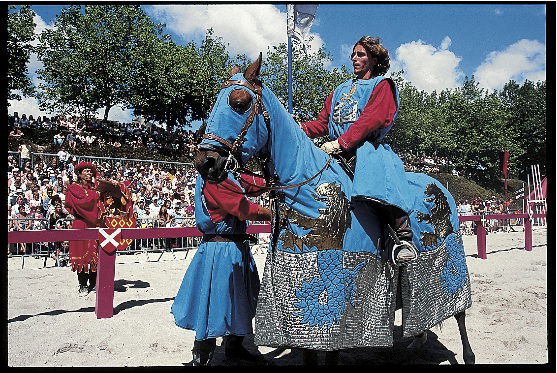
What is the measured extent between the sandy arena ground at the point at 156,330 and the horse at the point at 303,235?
1316 millimetres

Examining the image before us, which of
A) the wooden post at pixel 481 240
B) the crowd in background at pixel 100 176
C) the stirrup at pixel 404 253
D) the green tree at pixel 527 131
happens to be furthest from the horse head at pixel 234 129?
the green tree at pixel 527 131

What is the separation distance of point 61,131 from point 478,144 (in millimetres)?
33005

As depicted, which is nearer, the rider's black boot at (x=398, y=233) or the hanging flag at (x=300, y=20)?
the rider's black boot at (x=398, y=233)

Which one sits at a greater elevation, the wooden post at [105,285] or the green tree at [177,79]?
the green tree at [177,79]

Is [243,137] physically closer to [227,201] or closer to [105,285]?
[227,201]

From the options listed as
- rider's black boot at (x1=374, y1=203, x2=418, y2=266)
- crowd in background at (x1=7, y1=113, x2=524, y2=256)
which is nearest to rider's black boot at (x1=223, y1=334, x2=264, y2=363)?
rider's black boot at (x1=374, y1=203, x2=418, y2=266)

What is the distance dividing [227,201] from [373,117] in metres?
1.34

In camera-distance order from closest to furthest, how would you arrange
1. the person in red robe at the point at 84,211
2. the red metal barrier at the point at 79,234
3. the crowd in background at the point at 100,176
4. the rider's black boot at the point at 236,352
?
the rider's black boot at the point at 236,352 < the red metal barrier at the point at 79,234 < the person in red robe at the point at 84,211 < the crowd in background at the point at 100,176

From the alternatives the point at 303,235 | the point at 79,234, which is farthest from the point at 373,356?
the point at 79,234

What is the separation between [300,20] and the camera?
6141mm

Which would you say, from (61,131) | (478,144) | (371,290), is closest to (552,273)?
(371,290)

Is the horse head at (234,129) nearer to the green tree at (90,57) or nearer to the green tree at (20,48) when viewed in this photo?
the green tree at (20,48)

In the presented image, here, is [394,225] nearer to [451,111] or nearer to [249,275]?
[249,275]

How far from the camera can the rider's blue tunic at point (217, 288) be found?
11.8 feet
